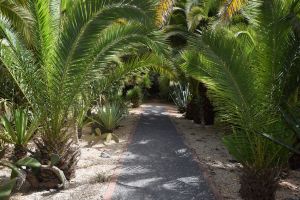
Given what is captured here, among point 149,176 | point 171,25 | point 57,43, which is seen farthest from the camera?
point 171,25

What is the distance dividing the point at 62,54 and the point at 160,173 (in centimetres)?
240

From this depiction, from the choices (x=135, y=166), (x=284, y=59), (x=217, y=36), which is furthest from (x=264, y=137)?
(x=135, y=166)

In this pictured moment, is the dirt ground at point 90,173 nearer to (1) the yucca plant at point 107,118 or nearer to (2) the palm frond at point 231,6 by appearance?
Answer: (1) the yucca plant at point 107,118

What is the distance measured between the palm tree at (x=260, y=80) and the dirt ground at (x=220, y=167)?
523 millimetres

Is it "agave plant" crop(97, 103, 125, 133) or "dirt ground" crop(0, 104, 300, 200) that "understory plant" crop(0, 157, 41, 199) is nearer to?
"dirt ground" crop(0, 104, 300, 200)

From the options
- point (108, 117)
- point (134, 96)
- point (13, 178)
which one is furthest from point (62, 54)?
point (134, 96)

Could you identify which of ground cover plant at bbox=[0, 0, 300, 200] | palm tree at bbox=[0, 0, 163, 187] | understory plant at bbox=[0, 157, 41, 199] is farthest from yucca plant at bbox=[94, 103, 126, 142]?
understory plant at bbox=[0, 157, 41, 199]

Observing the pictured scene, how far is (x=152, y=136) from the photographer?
28.5 ft

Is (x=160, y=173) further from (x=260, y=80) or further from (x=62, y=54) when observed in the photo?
(x=62, y=54)

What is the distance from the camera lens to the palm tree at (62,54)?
453cm

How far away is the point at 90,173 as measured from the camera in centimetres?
574

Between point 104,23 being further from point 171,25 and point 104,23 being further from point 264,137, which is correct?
point 171,25

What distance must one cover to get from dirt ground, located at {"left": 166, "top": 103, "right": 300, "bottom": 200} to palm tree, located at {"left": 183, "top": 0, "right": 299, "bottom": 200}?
523 millimetres

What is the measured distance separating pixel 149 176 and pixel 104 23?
95.1 inches
